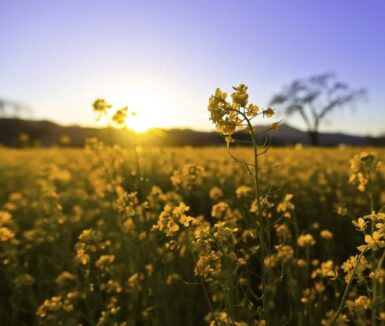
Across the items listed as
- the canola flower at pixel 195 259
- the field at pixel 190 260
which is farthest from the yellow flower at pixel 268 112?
the field at pixel 190 260

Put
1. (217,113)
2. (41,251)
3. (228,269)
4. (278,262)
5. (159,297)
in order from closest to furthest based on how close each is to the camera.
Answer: (217,113) → (228,269) → (159,297) → (278,262) → (41,251)

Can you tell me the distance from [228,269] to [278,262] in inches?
78.8

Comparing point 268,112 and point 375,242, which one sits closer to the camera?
point 375,242

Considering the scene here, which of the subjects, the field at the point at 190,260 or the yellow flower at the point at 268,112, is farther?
the field at the point at 190,260

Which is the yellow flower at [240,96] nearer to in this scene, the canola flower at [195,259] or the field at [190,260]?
the canola flower at [195,259]

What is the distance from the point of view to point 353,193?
811 cm

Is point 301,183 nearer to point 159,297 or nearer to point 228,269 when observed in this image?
point 159,297

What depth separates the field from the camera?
2.13m

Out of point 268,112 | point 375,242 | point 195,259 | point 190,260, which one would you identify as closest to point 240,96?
point 268,112

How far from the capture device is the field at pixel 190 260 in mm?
2129

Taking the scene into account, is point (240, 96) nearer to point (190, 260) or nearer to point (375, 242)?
point (375, 242)

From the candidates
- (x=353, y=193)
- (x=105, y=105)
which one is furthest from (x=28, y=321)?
(x=353, y=193)

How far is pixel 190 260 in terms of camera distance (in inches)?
176

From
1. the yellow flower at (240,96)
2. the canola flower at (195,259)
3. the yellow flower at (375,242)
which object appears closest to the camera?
the yellow flower at (375,242)
